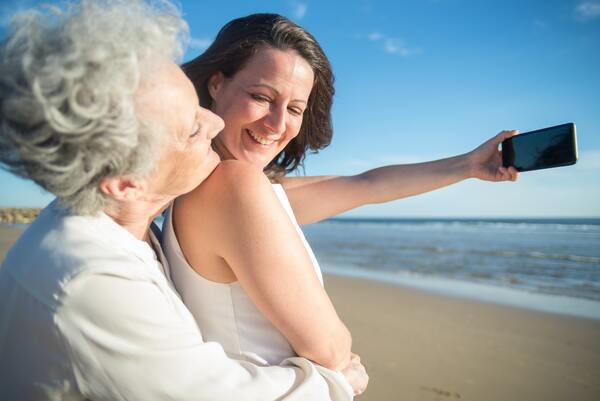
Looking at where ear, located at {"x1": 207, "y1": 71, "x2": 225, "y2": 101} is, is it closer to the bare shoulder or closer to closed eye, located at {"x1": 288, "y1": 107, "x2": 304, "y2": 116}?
closed eye, located at {"x1": 288, "y1": 107, "x2": 304, "y2": 116}

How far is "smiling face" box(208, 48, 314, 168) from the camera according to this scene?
83.3 inches

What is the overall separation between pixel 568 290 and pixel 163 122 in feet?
30.9

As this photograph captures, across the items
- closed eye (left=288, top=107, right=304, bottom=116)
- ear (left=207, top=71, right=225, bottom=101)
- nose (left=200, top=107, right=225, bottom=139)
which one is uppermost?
ear (left=207, top=71, right=225, bottom=101)

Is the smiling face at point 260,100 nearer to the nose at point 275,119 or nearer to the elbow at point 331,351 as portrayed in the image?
the nose at point 275,119

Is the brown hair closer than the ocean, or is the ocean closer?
the brown hair

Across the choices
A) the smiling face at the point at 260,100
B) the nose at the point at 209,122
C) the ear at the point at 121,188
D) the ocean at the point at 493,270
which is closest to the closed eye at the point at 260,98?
the smiling face at the point at 260,100

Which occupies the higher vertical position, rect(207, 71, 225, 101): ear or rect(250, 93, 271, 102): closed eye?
rect(207, 71, 225, 101): ear

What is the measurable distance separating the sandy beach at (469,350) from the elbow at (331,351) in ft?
8.78

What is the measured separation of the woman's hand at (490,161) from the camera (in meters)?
2.45

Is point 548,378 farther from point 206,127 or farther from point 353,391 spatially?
point 206,127

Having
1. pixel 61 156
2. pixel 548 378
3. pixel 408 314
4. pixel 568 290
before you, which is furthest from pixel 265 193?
pixel 568 290

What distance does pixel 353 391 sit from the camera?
1531mm

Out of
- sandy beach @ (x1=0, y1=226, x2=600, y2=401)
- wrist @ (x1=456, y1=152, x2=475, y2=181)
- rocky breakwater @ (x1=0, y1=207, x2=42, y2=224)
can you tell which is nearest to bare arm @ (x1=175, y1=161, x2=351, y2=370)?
wrist @ (x1=456, y1=152, x2=475, y2=181)

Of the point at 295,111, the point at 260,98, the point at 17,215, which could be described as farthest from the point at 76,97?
the point at 17,215
